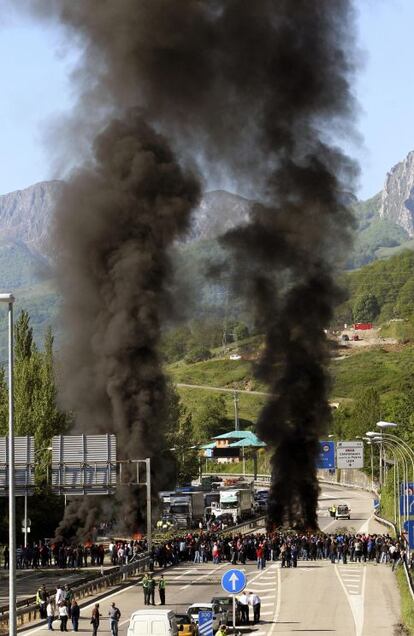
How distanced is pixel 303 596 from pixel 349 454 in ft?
208

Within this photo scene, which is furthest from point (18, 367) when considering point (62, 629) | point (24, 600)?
point (62, 629)

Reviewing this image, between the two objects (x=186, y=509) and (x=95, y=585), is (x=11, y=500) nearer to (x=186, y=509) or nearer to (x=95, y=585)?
(x=95, y=585)

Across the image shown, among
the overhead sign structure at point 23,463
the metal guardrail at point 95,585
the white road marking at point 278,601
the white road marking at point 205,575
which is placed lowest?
the white road marking at point 278,601

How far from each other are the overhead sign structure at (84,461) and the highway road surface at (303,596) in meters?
6.63

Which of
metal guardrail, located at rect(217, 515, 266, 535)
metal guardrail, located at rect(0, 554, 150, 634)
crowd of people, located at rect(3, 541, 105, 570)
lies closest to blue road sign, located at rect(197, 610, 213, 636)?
metal guardrail, located at rect(0, 554, 150, 634)

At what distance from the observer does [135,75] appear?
352 feet

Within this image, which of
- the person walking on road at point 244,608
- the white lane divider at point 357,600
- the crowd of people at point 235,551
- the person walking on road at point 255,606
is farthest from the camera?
the crowd of people at point 235,551

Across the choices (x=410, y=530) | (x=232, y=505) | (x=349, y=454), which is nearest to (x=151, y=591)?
(x=410, y=530)

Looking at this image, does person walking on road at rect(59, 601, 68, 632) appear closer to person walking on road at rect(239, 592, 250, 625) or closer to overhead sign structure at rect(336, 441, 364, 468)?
person walking on road at rect(239, 592, 250, 625)

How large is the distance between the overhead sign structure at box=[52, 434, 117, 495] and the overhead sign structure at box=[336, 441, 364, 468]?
48.2 meters

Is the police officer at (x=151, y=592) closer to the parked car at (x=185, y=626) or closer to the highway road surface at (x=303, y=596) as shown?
the highway road surface at (x=303, y=596)

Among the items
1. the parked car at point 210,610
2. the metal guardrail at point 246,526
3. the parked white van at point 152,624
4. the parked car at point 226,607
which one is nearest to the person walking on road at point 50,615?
the parked car at point 210,610

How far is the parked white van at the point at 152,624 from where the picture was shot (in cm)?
3559

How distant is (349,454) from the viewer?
117 meters
